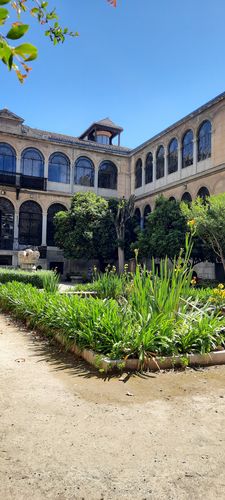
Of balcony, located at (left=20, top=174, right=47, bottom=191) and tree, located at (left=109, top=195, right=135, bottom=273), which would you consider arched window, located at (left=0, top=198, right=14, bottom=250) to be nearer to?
balcony, located at (left=20, top=174, right=47, bottom=191)

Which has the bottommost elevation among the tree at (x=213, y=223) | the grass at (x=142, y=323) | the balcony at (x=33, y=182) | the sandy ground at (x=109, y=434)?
the sandy ground at (x=109, y=434)

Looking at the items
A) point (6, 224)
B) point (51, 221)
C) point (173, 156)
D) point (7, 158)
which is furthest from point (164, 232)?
point (7, 158)

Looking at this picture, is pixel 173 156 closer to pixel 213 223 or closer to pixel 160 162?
pixel 160 162

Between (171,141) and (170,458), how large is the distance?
96.3 feet

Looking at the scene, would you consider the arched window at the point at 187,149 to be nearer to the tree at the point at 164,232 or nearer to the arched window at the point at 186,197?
the arched window at the point at 186,197

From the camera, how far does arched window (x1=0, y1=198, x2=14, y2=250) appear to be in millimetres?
31812

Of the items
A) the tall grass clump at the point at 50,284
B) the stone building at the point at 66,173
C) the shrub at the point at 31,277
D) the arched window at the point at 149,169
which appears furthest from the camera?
the arched window at the point at 149,169

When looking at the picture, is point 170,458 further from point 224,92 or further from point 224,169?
point 224,92

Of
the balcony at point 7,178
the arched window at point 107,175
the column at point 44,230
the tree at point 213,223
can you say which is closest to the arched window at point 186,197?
the tree at point 213,223

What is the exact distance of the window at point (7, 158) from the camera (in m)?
32.2

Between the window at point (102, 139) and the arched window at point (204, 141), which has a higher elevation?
the window at point (102, 139)

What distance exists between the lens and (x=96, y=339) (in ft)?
19.3

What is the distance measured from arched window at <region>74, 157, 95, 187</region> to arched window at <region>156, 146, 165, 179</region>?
6590mm

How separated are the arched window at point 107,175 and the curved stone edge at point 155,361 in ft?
102
